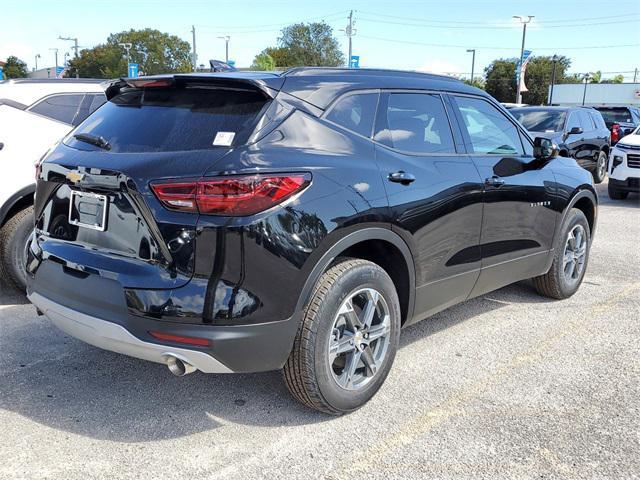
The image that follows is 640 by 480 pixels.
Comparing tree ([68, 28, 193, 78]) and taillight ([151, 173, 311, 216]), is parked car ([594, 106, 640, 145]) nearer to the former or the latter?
taillight ([151, 173, 311, 216])

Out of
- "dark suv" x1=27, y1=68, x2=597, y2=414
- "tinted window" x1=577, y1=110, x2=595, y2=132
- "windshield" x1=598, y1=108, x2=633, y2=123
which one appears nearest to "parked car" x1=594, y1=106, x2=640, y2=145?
"windshield" x1=598, y1=108, x2=633, y2=123

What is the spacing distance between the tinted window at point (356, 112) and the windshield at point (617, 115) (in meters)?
18.5

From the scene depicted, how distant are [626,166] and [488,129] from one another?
322 inches

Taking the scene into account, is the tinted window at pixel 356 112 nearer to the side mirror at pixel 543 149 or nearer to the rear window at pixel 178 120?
the rear window at pixel 178 120

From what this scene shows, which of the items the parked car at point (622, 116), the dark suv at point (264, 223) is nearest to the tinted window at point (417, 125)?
the dark suv at point (264, 223)

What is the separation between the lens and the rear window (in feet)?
9.60

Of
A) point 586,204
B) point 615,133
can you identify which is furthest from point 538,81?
point 586,204

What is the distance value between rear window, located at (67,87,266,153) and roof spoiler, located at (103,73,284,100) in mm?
29

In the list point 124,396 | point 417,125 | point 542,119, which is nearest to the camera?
point 124,396

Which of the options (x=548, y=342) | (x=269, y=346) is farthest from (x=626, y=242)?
(x=269, y=346)

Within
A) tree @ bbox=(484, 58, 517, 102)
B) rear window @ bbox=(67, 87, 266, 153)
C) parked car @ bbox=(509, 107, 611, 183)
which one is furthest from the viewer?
tree @ bbox=(484, 58, 517, 102)

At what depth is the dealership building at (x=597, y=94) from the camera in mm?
70062

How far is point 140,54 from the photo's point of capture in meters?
95.4

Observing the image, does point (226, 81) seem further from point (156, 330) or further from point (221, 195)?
point (156, 330)
